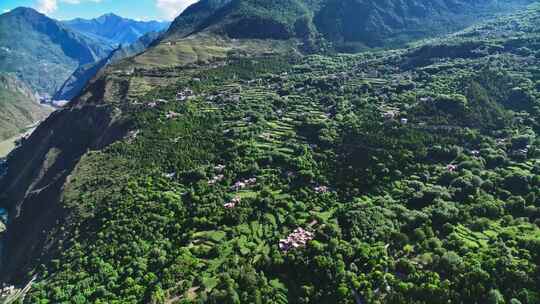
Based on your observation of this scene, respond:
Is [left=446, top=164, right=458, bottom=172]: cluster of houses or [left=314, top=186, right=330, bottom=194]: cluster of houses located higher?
[left=314, top=186, right=330, bottom=194]: cluster of houses

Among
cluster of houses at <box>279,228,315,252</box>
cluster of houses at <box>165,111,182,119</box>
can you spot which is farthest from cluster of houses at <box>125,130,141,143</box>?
cluster of houses at <box>279,228,315,252</box>

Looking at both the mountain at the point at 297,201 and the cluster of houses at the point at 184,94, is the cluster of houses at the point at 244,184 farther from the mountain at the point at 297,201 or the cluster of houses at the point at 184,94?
the cluster of houses at the point at 184,94

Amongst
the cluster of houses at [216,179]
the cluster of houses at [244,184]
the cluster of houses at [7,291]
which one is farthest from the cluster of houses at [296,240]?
the cluster of houses at [7,291]

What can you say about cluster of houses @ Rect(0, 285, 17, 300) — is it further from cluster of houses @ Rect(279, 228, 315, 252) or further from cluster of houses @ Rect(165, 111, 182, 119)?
cluster of houses @ Rect(165, 111, 182, 119)

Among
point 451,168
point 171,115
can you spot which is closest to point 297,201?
point 451,168

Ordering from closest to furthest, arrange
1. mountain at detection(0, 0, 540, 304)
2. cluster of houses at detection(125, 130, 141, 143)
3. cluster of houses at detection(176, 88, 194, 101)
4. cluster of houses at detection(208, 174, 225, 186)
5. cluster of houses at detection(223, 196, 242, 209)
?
mountain at detection(0, 0, 540, 304) → cluster of houses at detection(223, 196, 242, 209) → cluster of houses at detection(208, 174, 225, 186) → cluster of houses at detection(125, 130, 141, 143) → cluster of houses at detection(176, 88, 194, 101)

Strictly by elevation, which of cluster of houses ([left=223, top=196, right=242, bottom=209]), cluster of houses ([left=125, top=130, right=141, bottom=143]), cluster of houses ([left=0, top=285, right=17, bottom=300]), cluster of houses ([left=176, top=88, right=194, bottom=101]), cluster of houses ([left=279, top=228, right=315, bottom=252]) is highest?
cluster of houses ([left=176, top=88, right=194, bottom=101])

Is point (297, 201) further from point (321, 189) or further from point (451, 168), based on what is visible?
point (451, 168)
